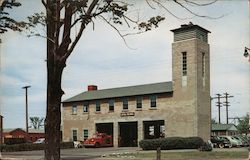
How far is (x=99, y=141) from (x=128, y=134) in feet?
22.9

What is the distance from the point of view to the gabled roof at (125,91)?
50469mm

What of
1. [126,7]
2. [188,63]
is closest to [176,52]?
[188,63]

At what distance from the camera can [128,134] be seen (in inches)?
2271

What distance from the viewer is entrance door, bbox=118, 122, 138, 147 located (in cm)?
5504

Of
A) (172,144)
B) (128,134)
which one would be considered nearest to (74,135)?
(128,134)

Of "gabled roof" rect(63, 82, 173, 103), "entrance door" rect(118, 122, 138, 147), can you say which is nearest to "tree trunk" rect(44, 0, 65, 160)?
"gabled roof" rect(63, 82, 173, 103)

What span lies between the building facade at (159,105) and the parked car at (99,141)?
1.12 metres

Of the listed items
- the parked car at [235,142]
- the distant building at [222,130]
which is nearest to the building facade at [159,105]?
the parked car at [235,142]

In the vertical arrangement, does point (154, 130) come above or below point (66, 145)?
above

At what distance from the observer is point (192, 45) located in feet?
149

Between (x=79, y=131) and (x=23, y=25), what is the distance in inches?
1939

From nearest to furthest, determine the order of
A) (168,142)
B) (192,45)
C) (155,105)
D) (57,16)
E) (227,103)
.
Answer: (57,16), (168,142), (192,45), (155,105), (227,103)

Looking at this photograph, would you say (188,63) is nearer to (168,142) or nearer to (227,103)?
(168,142)

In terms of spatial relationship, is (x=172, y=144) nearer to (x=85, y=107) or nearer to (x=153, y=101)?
(x=153, y=101)
